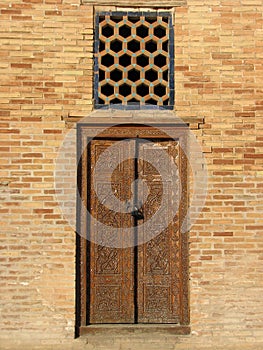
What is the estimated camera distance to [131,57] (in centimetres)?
545

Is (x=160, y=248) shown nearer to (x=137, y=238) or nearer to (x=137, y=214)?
(x=137, y=238)

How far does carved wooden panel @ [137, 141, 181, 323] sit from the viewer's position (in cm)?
532

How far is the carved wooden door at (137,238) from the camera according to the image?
5.30m

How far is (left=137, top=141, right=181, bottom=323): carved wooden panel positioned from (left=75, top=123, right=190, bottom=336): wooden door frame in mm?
72

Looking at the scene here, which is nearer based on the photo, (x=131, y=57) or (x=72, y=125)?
(x=72, y=125)

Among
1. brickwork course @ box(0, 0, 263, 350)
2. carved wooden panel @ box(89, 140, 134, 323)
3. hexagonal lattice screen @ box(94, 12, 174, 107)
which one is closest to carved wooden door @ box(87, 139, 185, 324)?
carved wooden panel @ box(89, 140, 134, 323)

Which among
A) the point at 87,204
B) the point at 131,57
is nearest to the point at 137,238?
the point at 87,204

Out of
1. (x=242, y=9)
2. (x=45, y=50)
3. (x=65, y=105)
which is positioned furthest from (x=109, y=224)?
(x=242, y=9)

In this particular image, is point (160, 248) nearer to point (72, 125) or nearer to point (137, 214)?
point (137, 214)

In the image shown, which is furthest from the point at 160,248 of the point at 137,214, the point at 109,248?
the point at 109,248

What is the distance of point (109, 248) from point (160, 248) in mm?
527

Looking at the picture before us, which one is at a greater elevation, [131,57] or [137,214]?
[131,57]

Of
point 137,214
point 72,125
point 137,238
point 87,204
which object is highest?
point 72,125

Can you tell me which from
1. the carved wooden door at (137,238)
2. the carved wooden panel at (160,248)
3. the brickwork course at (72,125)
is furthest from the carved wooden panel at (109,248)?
the brickwork course at (72,125)
